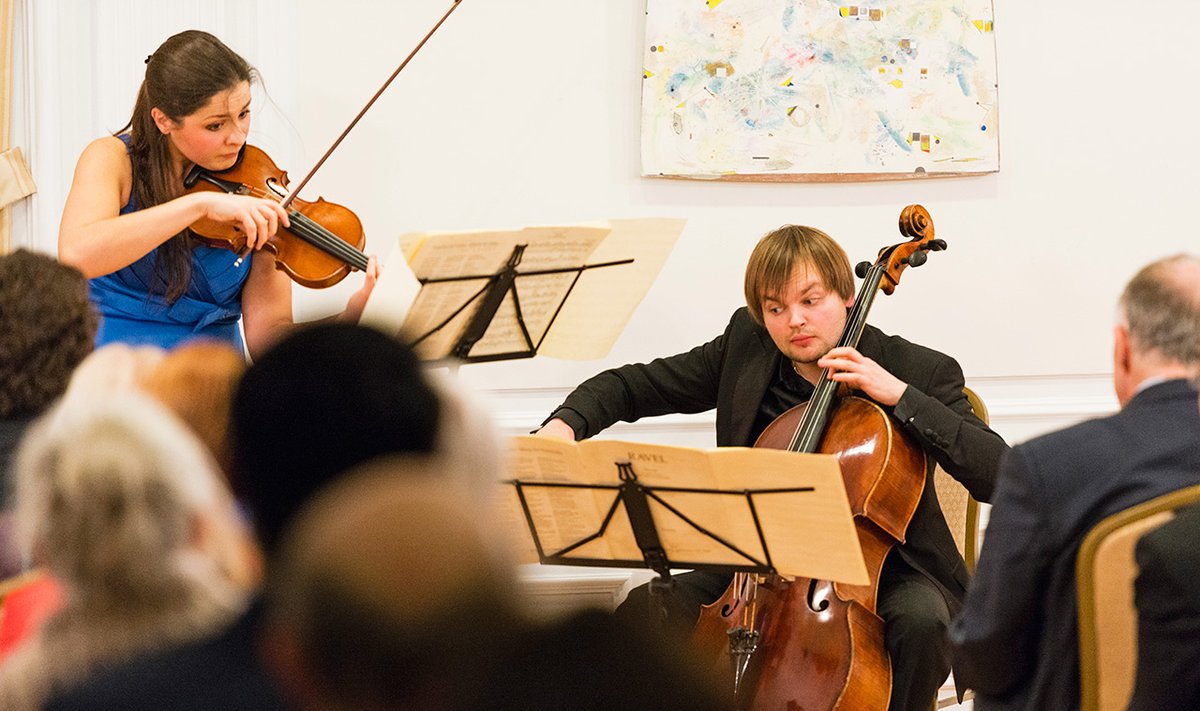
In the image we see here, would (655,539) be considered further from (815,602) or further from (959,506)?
(959,506)

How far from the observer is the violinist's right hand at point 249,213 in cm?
269

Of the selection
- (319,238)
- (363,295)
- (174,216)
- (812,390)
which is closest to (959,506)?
(812,390)

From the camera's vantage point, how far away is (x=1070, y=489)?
1773 millimetres

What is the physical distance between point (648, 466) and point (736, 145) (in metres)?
1.31

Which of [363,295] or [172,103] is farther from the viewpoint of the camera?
[172,103]

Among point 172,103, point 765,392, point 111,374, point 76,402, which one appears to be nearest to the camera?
point 76,402

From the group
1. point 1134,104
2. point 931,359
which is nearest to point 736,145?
point 931,359

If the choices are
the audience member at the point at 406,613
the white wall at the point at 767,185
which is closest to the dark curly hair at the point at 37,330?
the audience member at the point at 406,613

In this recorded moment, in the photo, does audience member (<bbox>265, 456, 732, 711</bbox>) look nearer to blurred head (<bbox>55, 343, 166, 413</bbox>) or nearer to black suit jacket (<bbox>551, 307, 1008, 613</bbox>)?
blurred head (<bbox>55, 343, 166, 413</bbox>)

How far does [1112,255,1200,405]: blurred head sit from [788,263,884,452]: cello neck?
0.87 metres

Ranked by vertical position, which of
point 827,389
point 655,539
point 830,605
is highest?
point 827,389

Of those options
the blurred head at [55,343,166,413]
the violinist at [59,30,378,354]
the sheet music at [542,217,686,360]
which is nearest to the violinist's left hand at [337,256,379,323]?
the violinist at [59,30,378,354]

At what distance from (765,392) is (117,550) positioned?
2.15 m

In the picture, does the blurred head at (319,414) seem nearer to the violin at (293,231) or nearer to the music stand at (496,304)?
the music stand at (496,304)
